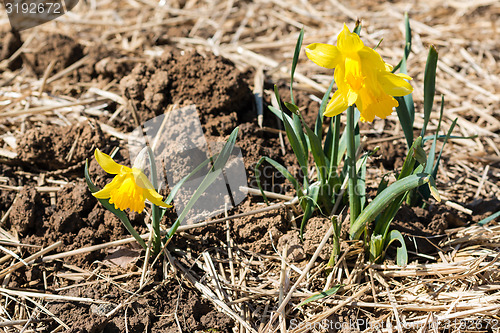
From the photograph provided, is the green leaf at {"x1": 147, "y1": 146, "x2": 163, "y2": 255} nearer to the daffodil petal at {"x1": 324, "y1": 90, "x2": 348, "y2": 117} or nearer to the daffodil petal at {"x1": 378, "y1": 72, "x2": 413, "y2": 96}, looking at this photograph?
the daffodil petal at {"x1": 324, "y1": 90, "x2": 348, "y2": 117}

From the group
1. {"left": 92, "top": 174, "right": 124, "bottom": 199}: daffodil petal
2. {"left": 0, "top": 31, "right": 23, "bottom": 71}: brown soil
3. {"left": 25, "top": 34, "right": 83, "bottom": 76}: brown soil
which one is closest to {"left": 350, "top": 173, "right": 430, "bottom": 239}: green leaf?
{"left": 92, "top": 174, "right": 124, "bottom": 199}: daffodil petal

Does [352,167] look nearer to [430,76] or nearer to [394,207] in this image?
[394,207]

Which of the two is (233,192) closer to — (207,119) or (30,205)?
(207,119)

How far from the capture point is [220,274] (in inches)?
79.7

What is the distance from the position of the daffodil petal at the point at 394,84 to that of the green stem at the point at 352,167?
24 cm

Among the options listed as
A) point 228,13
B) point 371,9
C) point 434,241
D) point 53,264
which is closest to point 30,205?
point 53,264

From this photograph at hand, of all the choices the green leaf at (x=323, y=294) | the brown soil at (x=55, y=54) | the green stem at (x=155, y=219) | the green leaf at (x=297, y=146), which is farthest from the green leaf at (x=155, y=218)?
the brown soil at (x=55, y=54)

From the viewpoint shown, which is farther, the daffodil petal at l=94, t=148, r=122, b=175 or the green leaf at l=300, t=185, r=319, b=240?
the green leaf at l=300, t=185, r=319, b=240

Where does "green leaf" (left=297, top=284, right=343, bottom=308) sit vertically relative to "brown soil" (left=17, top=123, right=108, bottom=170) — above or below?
below

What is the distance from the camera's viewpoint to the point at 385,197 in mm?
1687

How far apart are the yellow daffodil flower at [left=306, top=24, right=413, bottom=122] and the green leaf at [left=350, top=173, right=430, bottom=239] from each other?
0.90 ft

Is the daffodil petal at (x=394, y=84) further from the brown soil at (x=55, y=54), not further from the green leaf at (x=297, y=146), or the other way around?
the brown soil at (x=55, y=54)

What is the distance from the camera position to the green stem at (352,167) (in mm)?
1737

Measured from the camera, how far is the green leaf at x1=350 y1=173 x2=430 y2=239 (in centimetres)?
159
